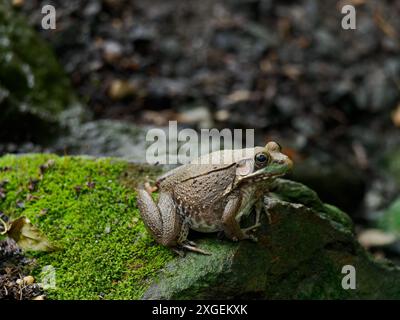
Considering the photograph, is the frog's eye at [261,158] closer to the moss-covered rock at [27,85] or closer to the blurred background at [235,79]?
the blurred background at [235,79]

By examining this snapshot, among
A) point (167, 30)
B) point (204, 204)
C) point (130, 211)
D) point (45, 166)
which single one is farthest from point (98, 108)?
→ point (204, 204)

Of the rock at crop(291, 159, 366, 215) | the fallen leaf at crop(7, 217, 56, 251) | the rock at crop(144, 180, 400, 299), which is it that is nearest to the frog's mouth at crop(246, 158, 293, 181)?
the rock at crop(144, 180, 400, 299)

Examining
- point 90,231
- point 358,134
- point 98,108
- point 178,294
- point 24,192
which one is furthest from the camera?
point 358,134

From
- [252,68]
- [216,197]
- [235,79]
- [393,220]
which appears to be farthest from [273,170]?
[252,68]

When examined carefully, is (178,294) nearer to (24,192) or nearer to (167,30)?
(24,192)

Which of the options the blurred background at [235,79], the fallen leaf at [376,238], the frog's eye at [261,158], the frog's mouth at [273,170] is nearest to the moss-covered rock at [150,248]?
the frog's mouth at [273,170]

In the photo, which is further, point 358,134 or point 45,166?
point 358,134
